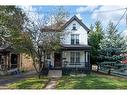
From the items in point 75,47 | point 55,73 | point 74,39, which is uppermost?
point 74,39

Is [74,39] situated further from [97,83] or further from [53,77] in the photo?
[97,83]

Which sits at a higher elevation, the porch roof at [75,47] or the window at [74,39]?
the window at [74,39]

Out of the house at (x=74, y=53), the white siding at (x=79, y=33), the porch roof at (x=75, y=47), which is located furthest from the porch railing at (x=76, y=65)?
the white siding at (x=79, y=33)

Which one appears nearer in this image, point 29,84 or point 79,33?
point 29,84

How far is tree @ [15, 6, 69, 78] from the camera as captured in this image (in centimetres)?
1369

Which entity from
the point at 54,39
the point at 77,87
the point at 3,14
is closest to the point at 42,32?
the point at 54,39

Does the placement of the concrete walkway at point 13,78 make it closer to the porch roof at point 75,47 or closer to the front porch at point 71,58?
the front porch at point 71,58

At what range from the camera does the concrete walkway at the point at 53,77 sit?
12.8m

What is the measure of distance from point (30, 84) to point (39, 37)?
71.6 inches

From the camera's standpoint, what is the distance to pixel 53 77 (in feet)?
50.8

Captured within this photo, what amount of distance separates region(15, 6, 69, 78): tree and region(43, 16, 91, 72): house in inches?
102

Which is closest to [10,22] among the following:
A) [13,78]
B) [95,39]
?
[13,78]

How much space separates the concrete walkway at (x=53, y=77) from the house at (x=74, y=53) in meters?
0.52

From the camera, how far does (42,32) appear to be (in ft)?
46.3
